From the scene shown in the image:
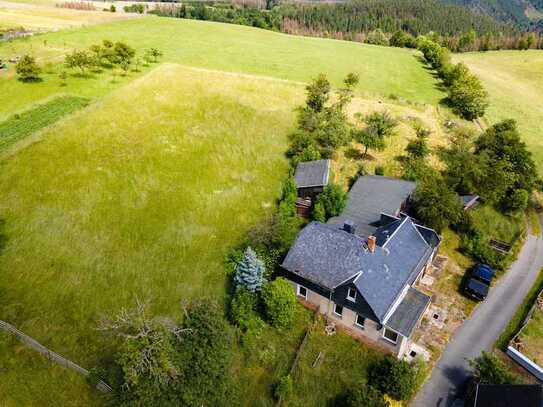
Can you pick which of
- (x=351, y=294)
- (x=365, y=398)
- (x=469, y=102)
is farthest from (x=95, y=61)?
(x=365, y=398)

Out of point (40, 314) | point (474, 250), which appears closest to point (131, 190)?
point (40, 314)

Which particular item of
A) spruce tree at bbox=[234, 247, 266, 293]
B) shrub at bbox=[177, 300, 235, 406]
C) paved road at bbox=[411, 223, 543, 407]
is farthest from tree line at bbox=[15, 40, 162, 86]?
paved road at bbox=[411, 223, 543, 407]

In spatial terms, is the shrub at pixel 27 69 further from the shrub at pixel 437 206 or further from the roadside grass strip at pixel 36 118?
the shrub at pixel 437 206

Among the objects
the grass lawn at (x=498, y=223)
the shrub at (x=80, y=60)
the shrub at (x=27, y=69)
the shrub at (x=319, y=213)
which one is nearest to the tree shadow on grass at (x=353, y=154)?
the grass lawn at (x=498, y=223)

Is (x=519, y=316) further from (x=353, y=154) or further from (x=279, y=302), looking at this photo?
(x=353, y=154)

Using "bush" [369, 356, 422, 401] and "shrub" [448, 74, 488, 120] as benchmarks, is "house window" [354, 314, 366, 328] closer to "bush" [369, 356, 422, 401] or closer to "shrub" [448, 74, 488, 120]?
"bush" [369, 356, 422, 401]
